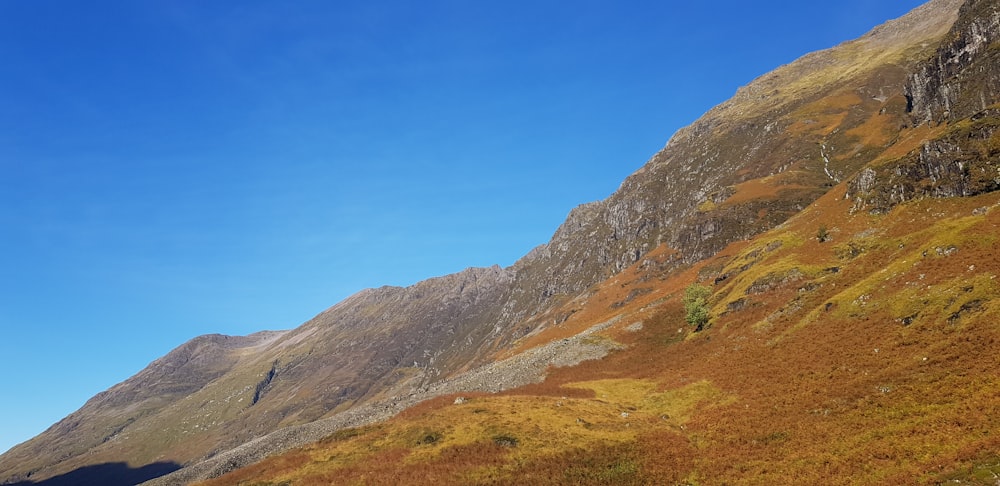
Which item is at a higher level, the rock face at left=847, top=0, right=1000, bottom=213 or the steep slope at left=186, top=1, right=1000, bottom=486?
the rock face at left=847, top=0, right=1000, bottom=213

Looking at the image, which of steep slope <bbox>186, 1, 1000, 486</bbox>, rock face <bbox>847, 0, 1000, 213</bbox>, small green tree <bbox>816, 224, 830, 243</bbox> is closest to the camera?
steep slope <bbox>186, 1, 1000, 486</bbox>

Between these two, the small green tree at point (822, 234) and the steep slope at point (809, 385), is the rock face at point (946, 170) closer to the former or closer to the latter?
the steep slope at point (809, 385)

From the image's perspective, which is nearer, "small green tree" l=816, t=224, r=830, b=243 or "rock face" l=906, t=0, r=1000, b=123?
"small green tree" l=816, t=224, r=830, b=243

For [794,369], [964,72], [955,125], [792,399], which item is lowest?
[792,399]

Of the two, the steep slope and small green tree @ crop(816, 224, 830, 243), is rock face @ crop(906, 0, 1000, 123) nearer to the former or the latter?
the steep slope

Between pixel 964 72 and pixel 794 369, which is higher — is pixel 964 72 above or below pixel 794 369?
above

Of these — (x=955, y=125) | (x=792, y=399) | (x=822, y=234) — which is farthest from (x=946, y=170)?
(x=792, y=399)

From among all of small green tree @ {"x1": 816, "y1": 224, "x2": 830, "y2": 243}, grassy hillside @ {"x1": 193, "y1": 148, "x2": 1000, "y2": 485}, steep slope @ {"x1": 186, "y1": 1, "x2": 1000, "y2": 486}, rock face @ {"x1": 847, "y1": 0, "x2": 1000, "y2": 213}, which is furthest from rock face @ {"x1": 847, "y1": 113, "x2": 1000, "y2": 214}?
small green tree @ {"x1": 816, "y1": 224, "x2": 830, "y2": 243}

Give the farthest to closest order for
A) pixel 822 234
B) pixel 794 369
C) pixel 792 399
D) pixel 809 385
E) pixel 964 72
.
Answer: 1. pixel 964 72
2. pixel 822 234
3. pixel 794 369
4. pixel 809 385
5. pixel 792 399

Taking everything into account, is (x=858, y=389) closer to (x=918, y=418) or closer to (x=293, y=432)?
(x=918, y=418)

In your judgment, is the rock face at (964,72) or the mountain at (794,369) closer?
the mountain at (794,369)

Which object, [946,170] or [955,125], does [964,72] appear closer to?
[955,125]

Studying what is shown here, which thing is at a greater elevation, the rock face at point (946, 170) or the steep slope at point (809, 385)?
the rock face at point (946, 170)

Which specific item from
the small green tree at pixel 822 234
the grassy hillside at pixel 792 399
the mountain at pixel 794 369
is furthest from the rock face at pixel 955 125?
the small green tree at pixel 822 234
